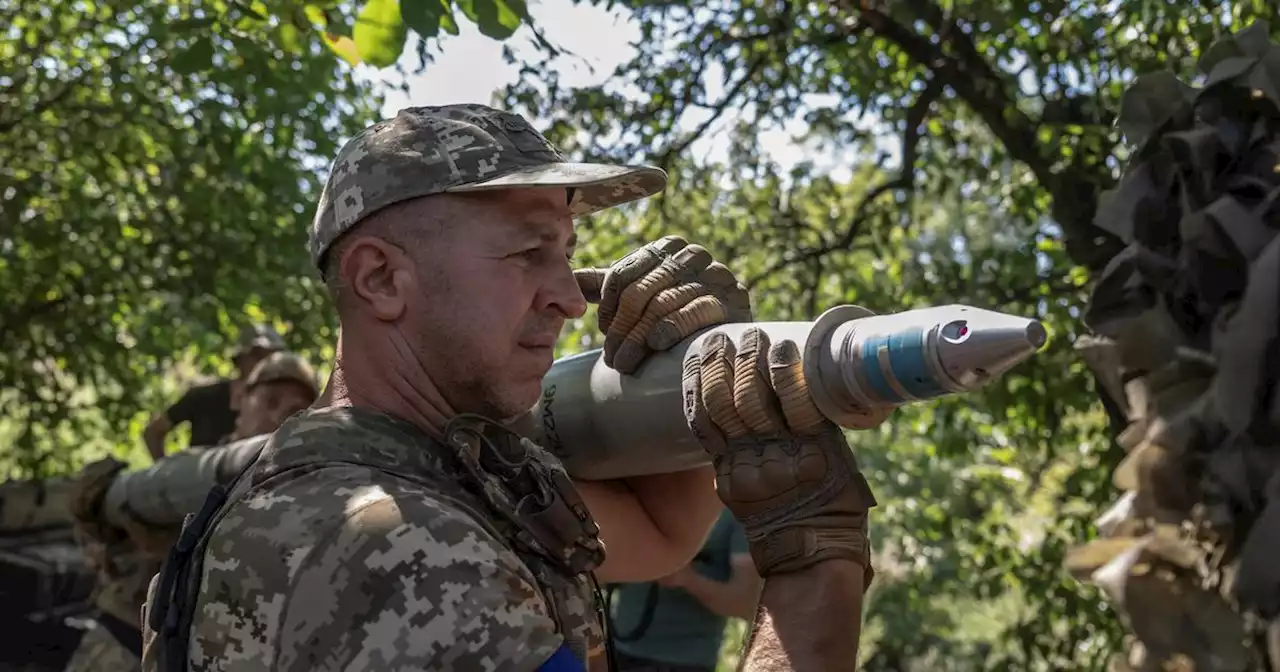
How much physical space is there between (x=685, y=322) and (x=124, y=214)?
251 inches

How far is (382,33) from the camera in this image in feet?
10.9

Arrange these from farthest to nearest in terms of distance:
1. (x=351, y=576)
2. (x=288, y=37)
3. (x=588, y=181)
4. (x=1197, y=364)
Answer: (x=288, y=37) < (x=1197, y=364) < (x=588, y=181) < (x=351, y=576)

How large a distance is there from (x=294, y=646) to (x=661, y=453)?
0.84 metres

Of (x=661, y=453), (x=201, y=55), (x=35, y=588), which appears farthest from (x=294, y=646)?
(x=35, y=588)

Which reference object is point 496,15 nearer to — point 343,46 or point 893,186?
point 343,46

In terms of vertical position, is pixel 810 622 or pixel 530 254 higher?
pixel 530 254

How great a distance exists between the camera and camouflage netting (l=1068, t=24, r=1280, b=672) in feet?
7.94

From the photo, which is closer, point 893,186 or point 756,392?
point 756,392

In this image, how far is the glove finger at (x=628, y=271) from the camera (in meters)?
2.18

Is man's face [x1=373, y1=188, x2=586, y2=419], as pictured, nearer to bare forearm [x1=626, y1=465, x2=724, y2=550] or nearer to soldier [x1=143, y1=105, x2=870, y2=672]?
soldier [x1=143, y1=105, x2=870, y2=672]

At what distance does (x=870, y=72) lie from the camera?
20.2 ft

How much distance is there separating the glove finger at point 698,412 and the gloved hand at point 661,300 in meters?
0.14

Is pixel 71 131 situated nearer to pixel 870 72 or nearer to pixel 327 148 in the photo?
pixel 327 148

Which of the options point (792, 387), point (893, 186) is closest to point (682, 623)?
point (792, 387)
